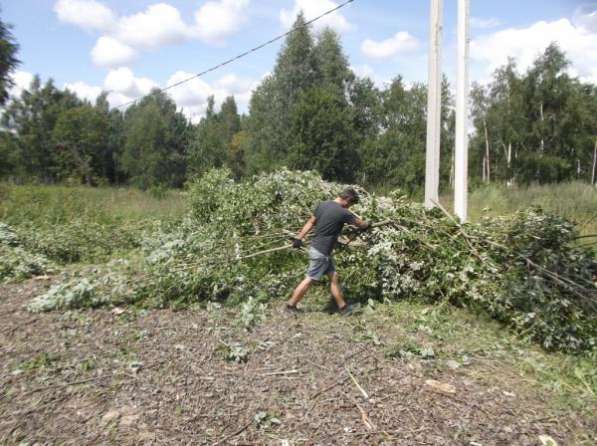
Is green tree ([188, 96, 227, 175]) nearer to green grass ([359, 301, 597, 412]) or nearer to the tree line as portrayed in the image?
the tree line

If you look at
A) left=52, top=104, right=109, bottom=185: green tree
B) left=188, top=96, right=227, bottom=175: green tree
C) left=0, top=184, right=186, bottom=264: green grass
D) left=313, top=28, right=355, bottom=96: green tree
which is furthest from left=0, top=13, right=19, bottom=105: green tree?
left=52, top=104, right=109, bottom=185: green tree

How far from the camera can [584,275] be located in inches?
187

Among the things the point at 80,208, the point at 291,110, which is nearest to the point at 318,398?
the point at 80,208

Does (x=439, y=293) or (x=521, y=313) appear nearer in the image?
(x=521, y=313)

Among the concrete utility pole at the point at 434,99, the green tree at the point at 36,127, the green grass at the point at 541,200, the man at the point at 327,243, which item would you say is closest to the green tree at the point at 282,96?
the green grass at the point at 541,200

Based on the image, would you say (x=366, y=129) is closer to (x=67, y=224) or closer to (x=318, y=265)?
(x=67, y=224)

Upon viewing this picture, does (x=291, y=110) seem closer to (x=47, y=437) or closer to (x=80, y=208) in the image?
(x=80, y=208)

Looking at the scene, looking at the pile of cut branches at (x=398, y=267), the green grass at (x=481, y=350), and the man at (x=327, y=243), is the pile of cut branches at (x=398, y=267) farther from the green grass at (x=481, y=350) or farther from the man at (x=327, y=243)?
the man at (x=327, y=243)

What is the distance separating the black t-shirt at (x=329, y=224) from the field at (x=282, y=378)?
78 cm

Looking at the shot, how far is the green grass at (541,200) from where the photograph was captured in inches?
452

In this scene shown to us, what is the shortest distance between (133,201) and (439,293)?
11.7 m

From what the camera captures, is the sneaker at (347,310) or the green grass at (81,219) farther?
the green grass at (81,219)

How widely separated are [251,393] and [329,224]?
7.52 ft

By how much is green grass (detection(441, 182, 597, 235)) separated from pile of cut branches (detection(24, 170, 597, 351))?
18.8ft
